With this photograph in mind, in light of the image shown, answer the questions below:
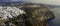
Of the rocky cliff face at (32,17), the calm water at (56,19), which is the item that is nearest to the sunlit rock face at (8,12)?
the rocky cliff face at (32,17)

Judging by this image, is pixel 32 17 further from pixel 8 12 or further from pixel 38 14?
pixel 8 12

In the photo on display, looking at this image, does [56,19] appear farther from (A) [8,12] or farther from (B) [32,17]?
(A) [8,12]

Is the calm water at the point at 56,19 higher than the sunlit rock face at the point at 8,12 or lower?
lower

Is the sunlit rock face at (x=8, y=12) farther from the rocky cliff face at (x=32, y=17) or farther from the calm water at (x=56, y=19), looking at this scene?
the calm water at (x=56, y=19)

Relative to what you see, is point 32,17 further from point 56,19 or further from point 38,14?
point 56,19

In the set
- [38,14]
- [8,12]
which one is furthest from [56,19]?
[8,12]

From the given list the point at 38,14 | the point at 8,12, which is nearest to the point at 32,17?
the point at 38,14

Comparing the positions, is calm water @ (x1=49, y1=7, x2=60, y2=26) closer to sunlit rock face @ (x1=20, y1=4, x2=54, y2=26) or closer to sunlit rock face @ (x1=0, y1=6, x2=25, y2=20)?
sunlit rock face @ (x1=20, y1=4, x2=54, y2=26)

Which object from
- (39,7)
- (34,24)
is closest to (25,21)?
(34,24)

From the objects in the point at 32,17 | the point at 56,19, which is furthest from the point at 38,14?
the point at 56,19

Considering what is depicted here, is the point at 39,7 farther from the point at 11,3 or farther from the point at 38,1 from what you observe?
the point at 11,3
